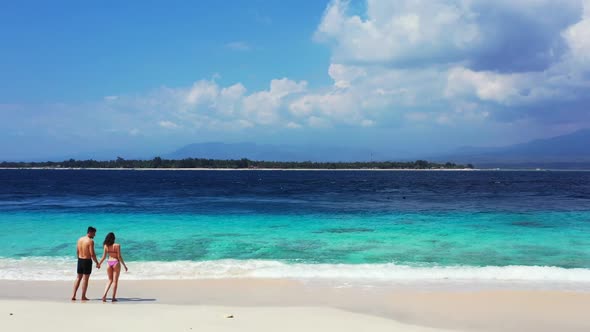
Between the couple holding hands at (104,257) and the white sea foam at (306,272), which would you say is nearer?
the couple holding hands at (104,257)

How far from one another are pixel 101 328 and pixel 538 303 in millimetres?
10210

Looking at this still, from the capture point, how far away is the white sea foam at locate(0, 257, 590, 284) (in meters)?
14.0

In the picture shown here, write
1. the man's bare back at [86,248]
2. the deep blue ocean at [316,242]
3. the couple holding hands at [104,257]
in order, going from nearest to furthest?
the couple holding hands at [104,257] → the man's bare back at [86,248] → the deep blue ocean at [316,242]

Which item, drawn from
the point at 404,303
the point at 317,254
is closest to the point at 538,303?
the point at 404,303

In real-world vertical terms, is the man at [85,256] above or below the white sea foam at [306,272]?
above

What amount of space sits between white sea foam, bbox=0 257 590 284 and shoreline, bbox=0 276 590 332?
0.94 meters

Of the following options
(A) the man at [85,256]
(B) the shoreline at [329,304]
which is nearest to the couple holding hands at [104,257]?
(A) the man at [85,256]

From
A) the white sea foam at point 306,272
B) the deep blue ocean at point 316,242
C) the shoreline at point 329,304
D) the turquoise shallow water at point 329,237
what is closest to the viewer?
the shoreline at point 329,304

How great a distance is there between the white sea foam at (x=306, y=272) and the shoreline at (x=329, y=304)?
3.09 ft

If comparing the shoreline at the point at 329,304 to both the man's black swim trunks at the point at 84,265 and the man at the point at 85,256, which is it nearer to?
the man at the point at 85,256

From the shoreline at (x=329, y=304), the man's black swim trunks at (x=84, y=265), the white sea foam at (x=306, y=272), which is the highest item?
the man's black swim trunks at (x=84, y=265)

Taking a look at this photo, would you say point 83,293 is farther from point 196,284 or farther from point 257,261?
point 257,261

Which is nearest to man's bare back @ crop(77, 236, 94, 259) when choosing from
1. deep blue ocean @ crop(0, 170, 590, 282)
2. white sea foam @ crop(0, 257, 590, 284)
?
white sea foam @ crop(0, 257, 590, 284)

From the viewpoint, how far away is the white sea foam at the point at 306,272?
13984mm
